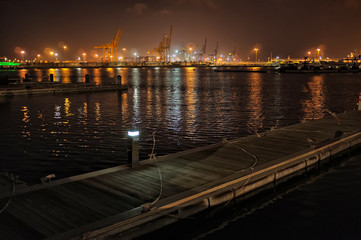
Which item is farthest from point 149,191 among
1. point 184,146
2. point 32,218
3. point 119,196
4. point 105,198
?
point 184,146

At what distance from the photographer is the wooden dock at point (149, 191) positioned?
6.25 meters

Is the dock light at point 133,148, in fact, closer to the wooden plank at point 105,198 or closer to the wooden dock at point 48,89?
the wooden plank at point 105,198

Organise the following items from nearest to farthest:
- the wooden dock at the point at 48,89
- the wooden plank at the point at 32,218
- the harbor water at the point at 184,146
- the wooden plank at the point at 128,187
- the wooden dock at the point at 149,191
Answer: the wooden plank at the point at 32,218 → the wooden dock at the point at 149,191 → the wooden plank at the point at 128,187 → the harbor water at the point at 184,146 → the wooden dock at the point at 48,89

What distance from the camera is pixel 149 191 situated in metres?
7.77

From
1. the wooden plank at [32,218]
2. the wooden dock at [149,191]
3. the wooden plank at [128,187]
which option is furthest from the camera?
the wooden plank at [128,187]

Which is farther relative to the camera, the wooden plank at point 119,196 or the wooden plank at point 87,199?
the wooden plank at point 119,196

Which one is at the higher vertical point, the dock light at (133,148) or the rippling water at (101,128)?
the dock light at (133,148)

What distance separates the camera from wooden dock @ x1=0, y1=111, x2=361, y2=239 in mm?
6254

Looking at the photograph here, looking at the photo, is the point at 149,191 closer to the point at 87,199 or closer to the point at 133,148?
the point at 87,199

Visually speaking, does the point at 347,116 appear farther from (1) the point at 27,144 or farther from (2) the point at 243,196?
(1) the point at 27,144

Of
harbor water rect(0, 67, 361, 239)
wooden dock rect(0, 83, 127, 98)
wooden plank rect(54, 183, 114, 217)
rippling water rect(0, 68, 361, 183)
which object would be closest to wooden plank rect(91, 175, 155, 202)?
wooden plank rect(54, 183, 114, 217)

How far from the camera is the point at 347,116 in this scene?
18.5 metres

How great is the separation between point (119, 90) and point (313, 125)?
30.0 m

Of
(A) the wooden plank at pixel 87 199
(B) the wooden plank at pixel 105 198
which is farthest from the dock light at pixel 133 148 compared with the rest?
(A) the wooden plank at pixel 87 199
